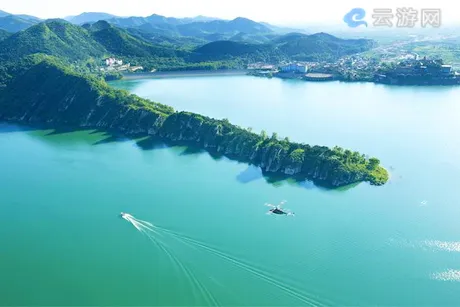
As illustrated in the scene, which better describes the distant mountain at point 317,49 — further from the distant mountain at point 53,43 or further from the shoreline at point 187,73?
the distant mountain at point 53,43

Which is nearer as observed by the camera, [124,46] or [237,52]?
[124,46]

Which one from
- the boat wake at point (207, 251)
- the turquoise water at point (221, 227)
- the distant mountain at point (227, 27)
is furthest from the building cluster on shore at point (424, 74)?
the distant mountain at point (227, 27)

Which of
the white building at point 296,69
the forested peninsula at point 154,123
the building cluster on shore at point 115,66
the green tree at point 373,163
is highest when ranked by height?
the building cluster on shore at point 115,66

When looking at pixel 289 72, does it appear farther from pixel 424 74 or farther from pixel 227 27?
pixel 227 27

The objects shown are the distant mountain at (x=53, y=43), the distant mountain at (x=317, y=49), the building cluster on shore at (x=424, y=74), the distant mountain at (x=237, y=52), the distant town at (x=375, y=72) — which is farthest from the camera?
the distant mountain at (x=317, y=49)

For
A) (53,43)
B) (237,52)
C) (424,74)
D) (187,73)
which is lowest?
(424,74)

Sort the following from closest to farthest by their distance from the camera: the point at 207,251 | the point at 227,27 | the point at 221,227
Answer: the point at 207,251
the point at 221,227
the point at 227,27

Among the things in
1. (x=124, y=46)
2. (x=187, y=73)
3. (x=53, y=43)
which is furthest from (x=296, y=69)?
(x=53, y=43)
